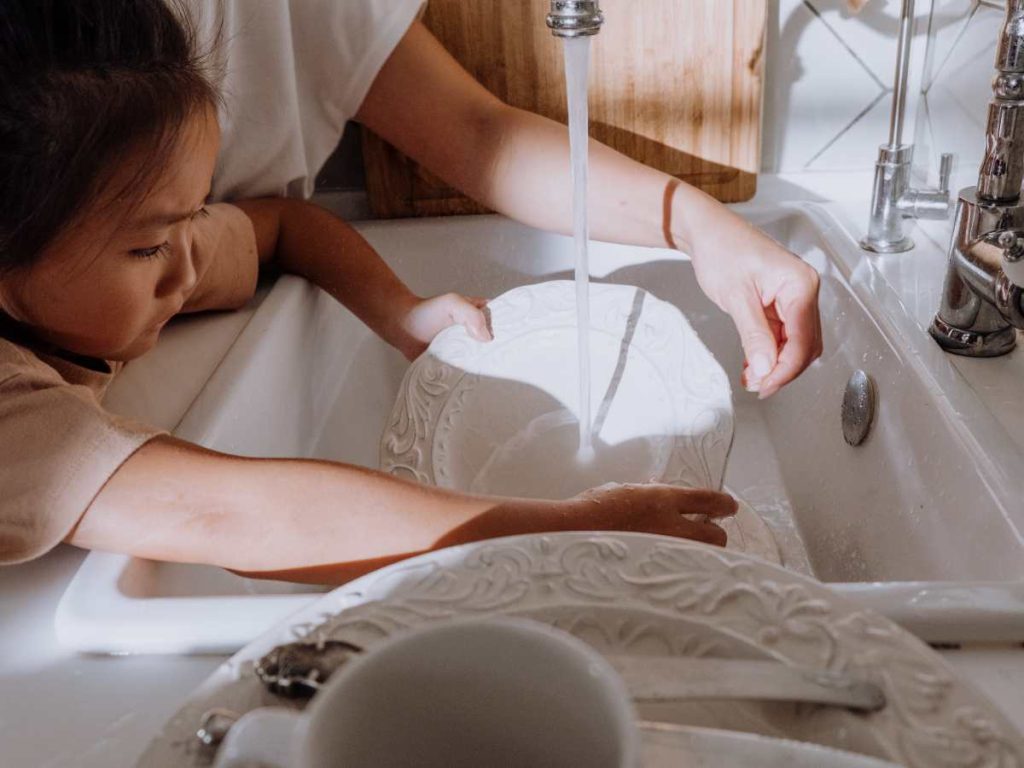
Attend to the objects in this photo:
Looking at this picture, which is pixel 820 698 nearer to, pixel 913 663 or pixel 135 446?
pixel 913 663

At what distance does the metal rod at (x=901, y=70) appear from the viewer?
777 millimetres

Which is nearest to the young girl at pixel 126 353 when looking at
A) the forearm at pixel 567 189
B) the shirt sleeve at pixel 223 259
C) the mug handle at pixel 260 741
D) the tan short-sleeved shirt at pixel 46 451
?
the tan short-sleeved shirt at pixel 46 451

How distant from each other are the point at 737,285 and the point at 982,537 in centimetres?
28

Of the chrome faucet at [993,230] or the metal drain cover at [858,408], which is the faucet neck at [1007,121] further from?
the metal drain cover at [858,408]

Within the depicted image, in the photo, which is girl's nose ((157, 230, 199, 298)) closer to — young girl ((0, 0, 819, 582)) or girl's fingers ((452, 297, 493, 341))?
young girl ((0, 0, 819, 582))

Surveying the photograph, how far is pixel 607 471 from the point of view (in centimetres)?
71

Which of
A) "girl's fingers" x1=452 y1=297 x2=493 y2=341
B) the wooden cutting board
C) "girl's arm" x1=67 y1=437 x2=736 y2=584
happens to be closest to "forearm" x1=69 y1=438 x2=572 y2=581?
"girl's arm" x1=67 y1=437 x2=736 y2=584

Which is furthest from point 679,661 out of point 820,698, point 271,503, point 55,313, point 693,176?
point 693,176

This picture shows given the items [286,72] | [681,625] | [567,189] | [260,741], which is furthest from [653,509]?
[286,72]

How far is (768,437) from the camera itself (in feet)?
2.95

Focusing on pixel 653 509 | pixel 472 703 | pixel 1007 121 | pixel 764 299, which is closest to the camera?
pixel 472 703

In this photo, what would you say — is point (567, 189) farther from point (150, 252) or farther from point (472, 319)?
point (150, 252)

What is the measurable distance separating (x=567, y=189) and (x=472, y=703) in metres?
0.65

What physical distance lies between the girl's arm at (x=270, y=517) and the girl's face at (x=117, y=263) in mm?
110
